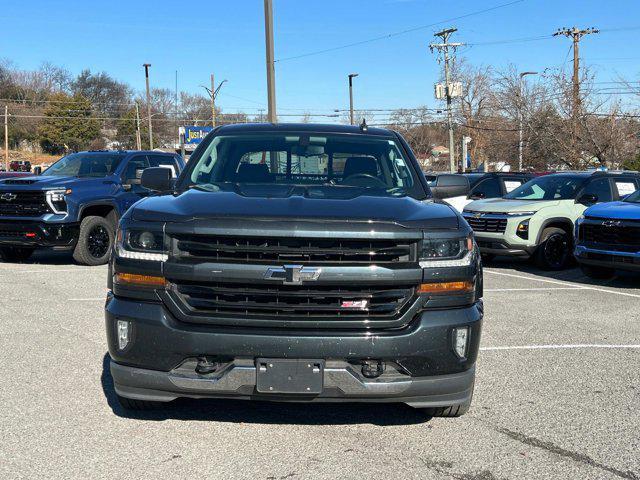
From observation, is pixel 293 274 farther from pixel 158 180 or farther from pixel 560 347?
pixel 560 347

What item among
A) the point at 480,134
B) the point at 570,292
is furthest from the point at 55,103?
the point at 570,292

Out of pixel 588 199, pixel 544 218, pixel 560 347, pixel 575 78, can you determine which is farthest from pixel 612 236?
pixel 575 78

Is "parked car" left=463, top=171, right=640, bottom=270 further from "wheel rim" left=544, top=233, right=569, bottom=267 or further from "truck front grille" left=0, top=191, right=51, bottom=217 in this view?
"truck front grille" left=0, top=191, right=51, bottom=217

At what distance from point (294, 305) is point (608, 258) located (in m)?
7.77

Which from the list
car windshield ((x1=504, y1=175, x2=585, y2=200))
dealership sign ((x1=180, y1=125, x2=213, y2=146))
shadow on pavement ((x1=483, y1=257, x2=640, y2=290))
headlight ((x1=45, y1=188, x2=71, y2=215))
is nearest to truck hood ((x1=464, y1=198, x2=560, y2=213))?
car windshield ((x1=504, y1=175, x2=585, y2=200))

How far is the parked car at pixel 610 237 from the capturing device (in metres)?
9.98

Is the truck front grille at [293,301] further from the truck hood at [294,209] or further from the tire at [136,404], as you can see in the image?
the tire at [136,404]

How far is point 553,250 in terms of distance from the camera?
12648 millimetres

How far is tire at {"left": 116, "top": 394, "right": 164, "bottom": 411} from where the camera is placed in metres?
4.35

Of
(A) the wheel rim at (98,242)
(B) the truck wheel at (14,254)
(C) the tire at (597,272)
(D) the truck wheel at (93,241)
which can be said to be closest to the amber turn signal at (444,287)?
(C) the tire at (597,272)

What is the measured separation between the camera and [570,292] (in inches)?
398

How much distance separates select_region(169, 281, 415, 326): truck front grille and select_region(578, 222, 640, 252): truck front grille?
728 cm

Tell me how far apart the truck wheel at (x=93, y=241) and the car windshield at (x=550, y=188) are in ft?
24.6

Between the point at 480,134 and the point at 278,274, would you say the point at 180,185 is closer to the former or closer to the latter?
the point at 278,274
